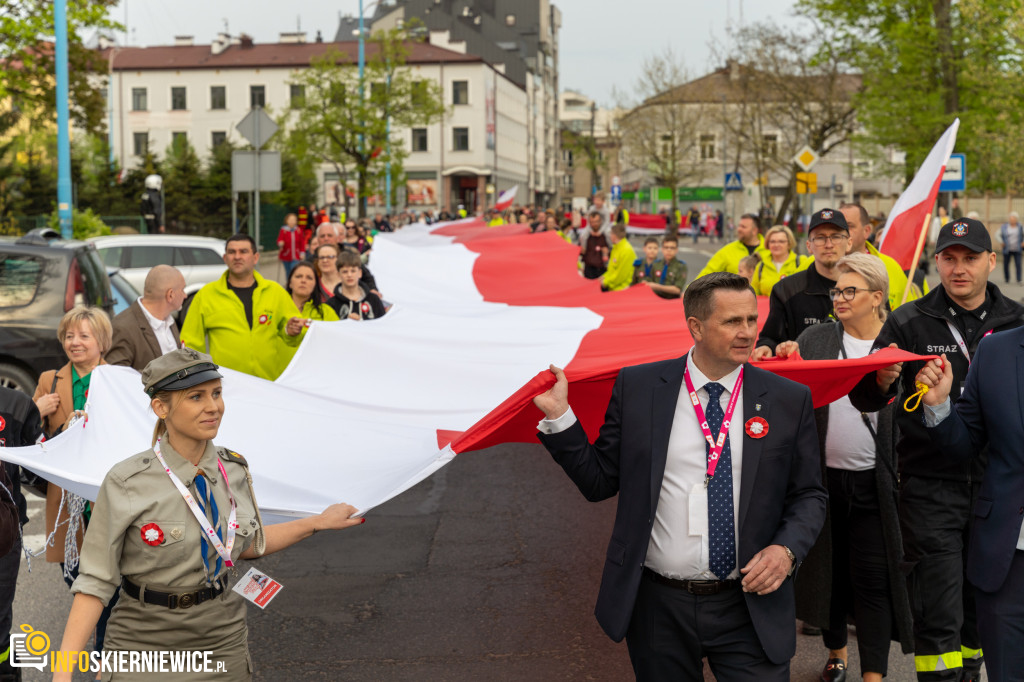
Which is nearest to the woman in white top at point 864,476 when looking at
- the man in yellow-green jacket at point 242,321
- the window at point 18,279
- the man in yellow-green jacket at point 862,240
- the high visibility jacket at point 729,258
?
the man in yellow-green jacket at point 862,240

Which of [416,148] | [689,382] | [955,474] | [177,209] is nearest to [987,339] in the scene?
[955,474]

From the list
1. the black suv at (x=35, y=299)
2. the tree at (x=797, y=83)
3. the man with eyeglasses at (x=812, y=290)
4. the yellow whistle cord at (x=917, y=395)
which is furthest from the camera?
the tree at (x=797, y=83)

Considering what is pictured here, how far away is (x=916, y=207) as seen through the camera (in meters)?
7.44

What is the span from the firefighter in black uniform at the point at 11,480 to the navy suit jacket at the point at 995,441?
363 cm

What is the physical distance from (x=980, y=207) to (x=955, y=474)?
48.6 meters

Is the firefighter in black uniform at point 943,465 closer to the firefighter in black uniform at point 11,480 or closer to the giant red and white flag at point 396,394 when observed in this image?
the giant red and white flag at point 396,394

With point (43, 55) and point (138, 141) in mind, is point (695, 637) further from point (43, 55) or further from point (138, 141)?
point (138, 141)

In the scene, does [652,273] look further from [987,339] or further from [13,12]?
[13,12]

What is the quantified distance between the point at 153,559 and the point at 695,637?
5.70 ft

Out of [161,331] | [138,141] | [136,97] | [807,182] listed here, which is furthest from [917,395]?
[138,141]

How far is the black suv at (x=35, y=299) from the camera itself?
1088cm

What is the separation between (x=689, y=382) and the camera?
3947 mm

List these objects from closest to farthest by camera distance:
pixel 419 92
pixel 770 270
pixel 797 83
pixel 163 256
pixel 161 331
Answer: pixel 161 331, pixel 770 270, pixel 163 256, pixel 797 83, pixel 419 92

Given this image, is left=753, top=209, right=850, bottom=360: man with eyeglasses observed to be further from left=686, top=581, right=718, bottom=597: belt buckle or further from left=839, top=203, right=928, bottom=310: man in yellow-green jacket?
left=686, top=581, right=718, bottom=597: belt buckle
